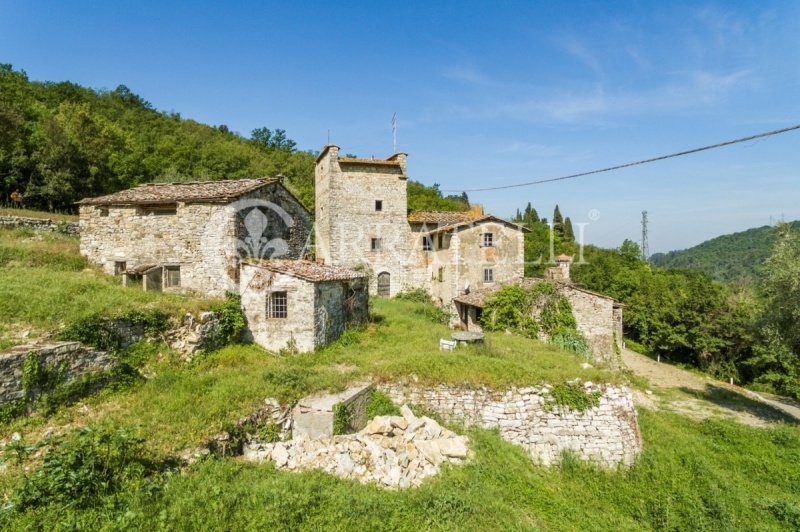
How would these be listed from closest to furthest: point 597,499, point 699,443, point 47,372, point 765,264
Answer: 1. point 47,372
2. point 597,499
3. point 699,443
4. point 765,264

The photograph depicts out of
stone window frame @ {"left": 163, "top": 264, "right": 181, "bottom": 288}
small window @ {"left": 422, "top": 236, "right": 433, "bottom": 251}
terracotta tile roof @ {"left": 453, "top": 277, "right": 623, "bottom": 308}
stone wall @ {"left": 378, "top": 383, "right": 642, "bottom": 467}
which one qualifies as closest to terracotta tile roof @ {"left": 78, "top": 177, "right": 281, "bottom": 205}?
stone window frame @ {"left": 163, "top": 264, "right": 181, "bottom": 288}

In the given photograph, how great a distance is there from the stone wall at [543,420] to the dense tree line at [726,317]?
10.9 metres

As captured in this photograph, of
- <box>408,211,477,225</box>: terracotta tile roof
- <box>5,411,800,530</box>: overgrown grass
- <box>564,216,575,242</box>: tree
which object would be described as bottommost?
<box>5,411,800,530</box>: overgrown grass

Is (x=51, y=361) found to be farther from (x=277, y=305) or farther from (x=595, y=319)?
(x=595, y=319)

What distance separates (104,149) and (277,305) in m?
27.1

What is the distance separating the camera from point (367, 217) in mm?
25125

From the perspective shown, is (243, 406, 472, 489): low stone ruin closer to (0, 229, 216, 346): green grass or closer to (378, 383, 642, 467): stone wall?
(378, 383, 642, 467): stone wall

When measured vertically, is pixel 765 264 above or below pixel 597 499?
above

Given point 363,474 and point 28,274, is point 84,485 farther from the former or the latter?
point 28,274

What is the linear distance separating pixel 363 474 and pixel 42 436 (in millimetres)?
6601

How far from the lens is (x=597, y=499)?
9.65m

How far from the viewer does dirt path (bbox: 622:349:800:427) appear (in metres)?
17.0

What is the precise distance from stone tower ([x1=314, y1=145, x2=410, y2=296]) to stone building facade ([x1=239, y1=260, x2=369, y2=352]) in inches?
396

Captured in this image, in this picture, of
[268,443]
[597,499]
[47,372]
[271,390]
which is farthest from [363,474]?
[47,372]
